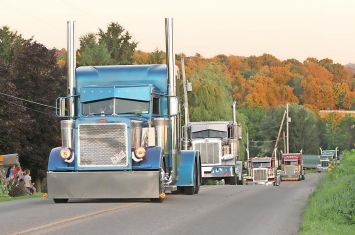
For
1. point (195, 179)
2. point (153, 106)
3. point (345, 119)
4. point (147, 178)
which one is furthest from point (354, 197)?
point (345, 119)

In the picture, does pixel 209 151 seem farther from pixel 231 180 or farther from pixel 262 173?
pixel 262 173

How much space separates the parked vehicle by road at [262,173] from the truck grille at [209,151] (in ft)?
59.8

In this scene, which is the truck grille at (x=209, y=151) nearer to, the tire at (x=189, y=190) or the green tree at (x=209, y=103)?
the green tree at (x=209, y=103)

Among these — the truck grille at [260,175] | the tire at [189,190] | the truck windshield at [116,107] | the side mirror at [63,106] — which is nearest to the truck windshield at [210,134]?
the truck grille at [260,175]

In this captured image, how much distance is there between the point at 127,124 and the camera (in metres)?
22.1

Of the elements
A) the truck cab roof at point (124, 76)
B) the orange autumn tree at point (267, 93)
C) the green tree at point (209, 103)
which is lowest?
the truck cab roof at point (124, 76)

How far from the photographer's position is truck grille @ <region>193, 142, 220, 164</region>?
53919mm

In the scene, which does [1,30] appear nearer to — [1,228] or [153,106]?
[153,106]

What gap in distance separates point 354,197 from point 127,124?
6557 mm

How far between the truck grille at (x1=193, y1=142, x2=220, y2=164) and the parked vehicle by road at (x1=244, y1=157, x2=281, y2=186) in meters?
18.2

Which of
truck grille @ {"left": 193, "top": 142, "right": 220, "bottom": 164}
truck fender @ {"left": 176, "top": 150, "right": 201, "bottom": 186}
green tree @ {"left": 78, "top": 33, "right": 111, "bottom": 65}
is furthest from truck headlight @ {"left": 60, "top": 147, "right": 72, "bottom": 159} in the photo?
green tree @ {"left": 78, "top": 33, "right": 111, "bottom": 65}

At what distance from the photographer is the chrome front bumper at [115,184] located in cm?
2184

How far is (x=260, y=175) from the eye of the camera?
240ft

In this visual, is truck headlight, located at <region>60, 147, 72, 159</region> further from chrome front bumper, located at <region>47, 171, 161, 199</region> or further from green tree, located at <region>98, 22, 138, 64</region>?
green tree, located at <region>98, 22, 138, 64</region>
